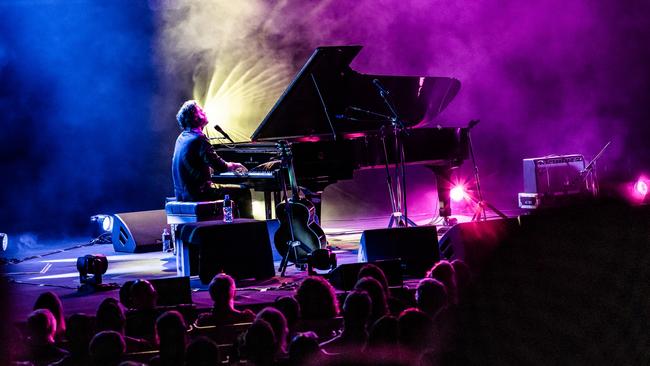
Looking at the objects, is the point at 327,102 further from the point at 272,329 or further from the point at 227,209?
the point at 272,329

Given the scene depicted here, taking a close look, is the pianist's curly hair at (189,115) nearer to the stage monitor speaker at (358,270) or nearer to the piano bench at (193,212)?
the piano bench at (193,212)

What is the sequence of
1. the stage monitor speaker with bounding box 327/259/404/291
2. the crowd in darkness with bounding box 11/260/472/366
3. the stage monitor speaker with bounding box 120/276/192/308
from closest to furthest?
the crowd in darkness with bounding box 11/260/472/366
the stage monitor speaker with bounding box 120/276/192/308
the stage monitor speaker with bounding box 327/259/404/291

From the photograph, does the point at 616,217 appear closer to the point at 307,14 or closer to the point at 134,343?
the point at 134,343

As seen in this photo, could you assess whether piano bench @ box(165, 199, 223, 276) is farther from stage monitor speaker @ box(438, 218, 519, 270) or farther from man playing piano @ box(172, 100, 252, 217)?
stage monitor speaker @ box(438, 218, 519, 270)

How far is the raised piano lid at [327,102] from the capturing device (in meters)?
6.95

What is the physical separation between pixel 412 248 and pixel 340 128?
2.56 meters

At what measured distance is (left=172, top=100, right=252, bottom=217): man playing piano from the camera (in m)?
6.44

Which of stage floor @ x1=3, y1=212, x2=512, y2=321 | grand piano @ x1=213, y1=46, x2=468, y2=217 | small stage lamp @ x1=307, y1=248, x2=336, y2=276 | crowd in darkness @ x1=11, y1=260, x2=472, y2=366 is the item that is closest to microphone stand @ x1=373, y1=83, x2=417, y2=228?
grand piano @ x1=213, y1=46, x2=468, y2=217

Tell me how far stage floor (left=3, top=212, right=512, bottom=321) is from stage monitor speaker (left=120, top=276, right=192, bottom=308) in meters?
0.34

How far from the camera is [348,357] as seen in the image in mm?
2555

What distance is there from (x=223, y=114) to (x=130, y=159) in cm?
140

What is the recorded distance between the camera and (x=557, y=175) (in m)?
9.77

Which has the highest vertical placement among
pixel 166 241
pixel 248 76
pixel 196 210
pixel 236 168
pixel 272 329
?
pixel 248 76

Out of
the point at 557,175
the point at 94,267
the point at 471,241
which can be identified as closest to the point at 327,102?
the point at 94,267
